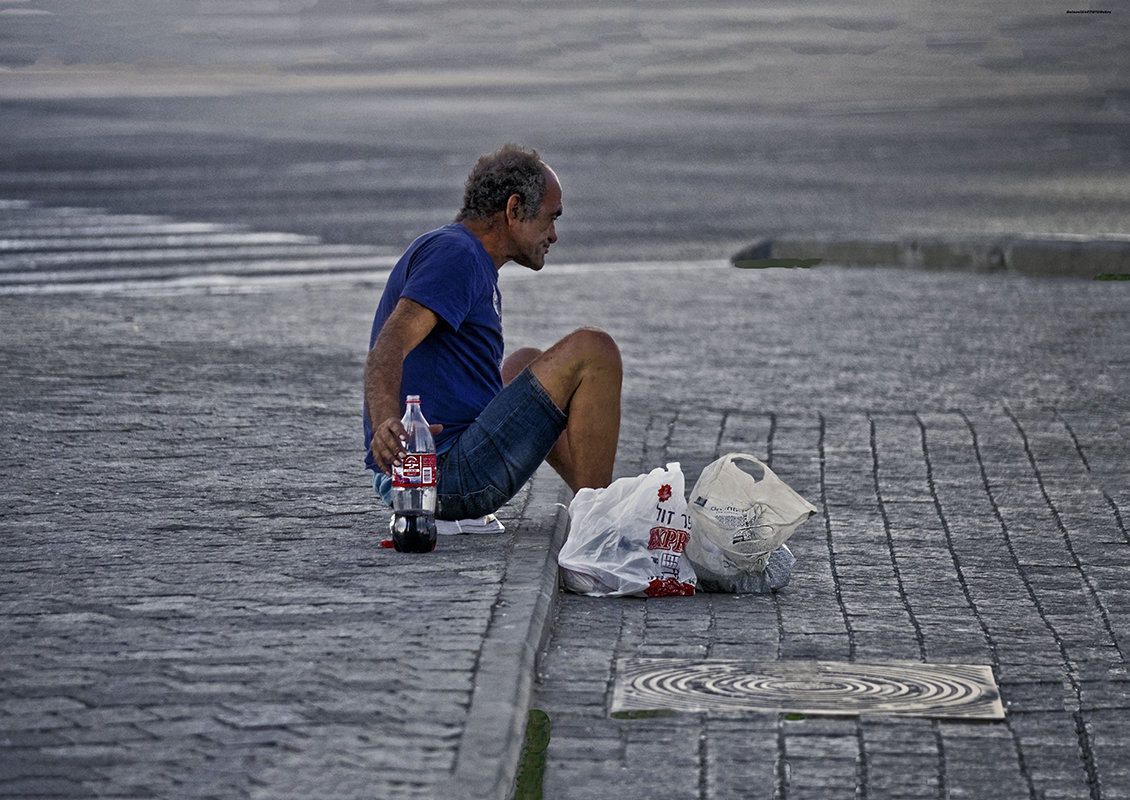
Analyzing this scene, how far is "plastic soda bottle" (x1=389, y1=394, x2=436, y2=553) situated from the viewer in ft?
19.2

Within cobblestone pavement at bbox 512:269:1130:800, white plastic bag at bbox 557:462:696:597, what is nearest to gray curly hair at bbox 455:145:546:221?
white plastic bag at bbox 557:462:696:597

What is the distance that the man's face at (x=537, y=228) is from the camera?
622 cm

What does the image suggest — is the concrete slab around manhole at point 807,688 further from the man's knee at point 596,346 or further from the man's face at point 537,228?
the man's face at point 537,228

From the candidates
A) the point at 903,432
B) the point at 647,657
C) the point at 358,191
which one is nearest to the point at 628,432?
the point at 903,432

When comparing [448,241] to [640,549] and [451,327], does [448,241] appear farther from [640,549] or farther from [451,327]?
[640,549]

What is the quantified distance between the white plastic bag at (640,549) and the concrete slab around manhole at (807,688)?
703 millimetres

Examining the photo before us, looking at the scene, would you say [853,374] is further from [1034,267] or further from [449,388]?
[1034,267]

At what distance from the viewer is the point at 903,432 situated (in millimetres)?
8594

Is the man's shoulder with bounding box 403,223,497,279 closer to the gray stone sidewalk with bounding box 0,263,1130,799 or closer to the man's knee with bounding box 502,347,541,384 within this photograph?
the man's knee with bounding box 502,347,541,384

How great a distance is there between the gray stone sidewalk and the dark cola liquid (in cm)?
7

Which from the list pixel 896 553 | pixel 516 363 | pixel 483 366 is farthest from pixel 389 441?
pixel 896 553

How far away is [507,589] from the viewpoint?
550 centimetres

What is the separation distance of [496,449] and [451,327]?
0.48 meters

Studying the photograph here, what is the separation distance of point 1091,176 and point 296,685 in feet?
90.7
